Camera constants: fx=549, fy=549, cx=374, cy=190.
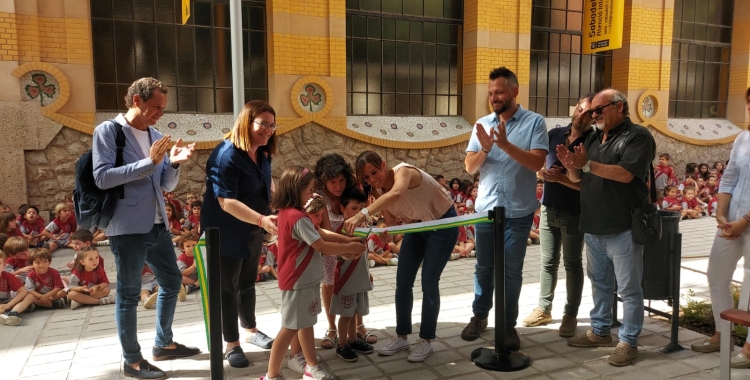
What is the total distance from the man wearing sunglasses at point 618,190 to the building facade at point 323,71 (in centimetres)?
782

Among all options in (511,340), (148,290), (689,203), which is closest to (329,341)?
(511,340)

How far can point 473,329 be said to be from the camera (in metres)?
4.61

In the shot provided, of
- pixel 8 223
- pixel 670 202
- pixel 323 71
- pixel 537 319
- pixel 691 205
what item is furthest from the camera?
pixel 691 205

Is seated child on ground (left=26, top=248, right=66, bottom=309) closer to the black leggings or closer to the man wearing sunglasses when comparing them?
the black leggings

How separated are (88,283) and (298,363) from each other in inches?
132

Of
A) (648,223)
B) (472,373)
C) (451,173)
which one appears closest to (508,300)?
(472,373)

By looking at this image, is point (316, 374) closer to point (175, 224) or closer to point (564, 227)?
point (564, 227)

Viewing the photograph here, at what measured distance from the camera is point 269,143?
406cm

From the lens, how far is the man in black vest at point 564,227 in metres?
4.53

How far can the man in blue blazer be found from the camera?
3576mm

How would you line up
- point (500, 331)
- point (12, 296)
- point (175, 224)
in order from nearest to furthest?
point (500, 331) < point (12, 296) < point (175, 224)

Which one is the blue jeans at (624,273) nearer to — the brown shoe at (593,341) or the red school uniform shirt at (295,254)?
the brown shoe at (593,341)

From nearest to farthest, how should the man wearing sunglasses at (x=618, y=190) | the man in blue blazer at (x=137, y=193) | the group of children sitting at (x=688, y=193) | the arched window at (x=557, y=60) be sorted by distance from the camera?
the man in blue blazer at (x=137, y=193), the man wearing sunglasses at (x=618, y=190), the group of children sitting at (x=688, y=193), the arched window at (x=557, y=60)

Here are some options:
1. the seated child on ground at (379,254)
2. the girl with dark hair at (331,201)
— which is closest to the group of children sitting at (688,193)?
the seated child on ground at (379,254)
